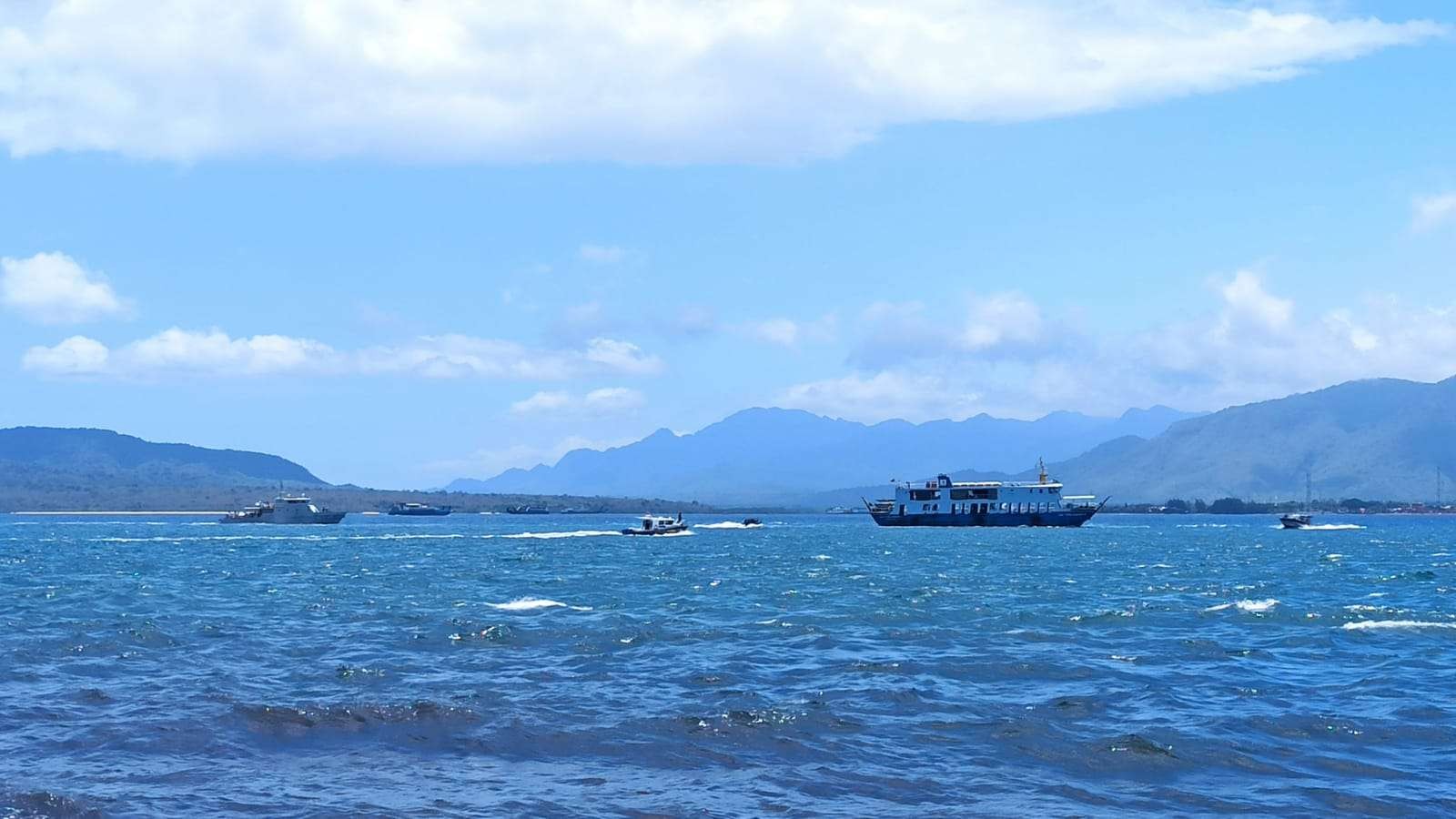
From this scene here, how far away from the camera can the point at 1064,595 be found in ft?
197

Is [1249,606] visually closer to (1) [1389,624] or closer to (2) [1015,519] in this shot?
(1) [1389,624]

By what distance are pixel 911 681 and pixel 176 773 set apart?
55.2 ft

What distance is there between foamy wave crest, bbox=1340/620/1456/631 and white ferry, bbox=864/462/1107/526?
14345 cm

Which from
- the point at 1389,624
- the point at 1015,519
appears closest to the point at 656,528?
the point at 1015,519

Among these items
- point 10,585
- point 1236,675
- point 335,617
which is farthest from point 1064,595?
point 10,585

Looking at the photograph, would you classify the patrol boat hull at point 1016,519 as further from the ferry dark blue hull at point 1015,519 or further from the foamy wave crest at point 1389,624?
the foamy wave crest at point 1389,624

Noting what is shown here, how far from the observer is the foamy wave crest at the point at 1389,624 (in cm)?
4512

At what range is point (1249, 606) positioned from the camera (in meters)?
53.2

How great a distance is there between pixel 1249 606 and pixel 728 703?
30.9 m

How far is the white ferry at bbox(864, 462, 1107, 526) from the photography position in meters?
192

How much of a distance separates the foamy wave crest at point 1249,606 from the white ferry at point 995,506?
13551cm

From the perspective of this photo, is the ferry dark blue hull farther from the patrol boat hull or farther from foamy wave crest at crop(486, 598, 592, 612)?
foamy wave crest at crop(486, 598, 592, 612)

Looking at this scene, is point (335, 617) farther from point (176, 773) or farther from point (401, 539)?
point (401, 539)

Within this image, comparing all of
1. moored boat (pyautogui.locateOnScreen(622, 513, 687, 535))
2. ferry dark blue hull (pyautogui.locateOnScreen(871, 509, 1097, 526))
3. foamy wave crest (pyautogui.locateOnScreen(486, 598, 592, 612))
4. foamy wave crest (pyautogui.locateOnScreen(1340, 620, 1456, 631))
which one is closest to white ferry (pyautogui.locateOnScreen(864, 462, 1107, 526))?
ferry dark blue hull (pyautogui.locateOnScreen(871, 509, 1097, 526))
